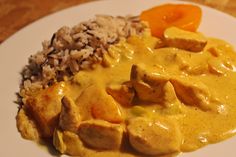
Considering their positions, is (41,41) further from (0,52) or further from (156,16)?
(156,16)

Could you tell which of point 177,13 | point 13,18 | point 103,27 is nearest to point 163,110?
point 103,27

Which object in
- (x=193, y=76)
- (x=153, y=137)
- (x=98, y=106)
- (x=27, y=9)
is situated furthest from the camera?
(x=27, y=9)

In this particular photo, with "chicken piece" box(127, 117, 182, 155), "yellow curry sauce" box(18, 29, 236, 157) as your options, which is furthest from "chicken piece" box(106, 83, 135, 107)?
"chicken piece" box(127, 117, 182, 155)

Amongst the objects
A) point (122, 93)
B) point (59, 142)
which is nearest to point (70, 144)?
point (59, 142)

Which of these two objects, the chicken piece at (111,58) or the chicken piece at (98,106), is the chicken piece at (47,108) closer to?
the chicken piece at (98,106)

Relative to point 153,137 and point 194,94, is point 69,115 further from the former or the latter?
point 194,94
